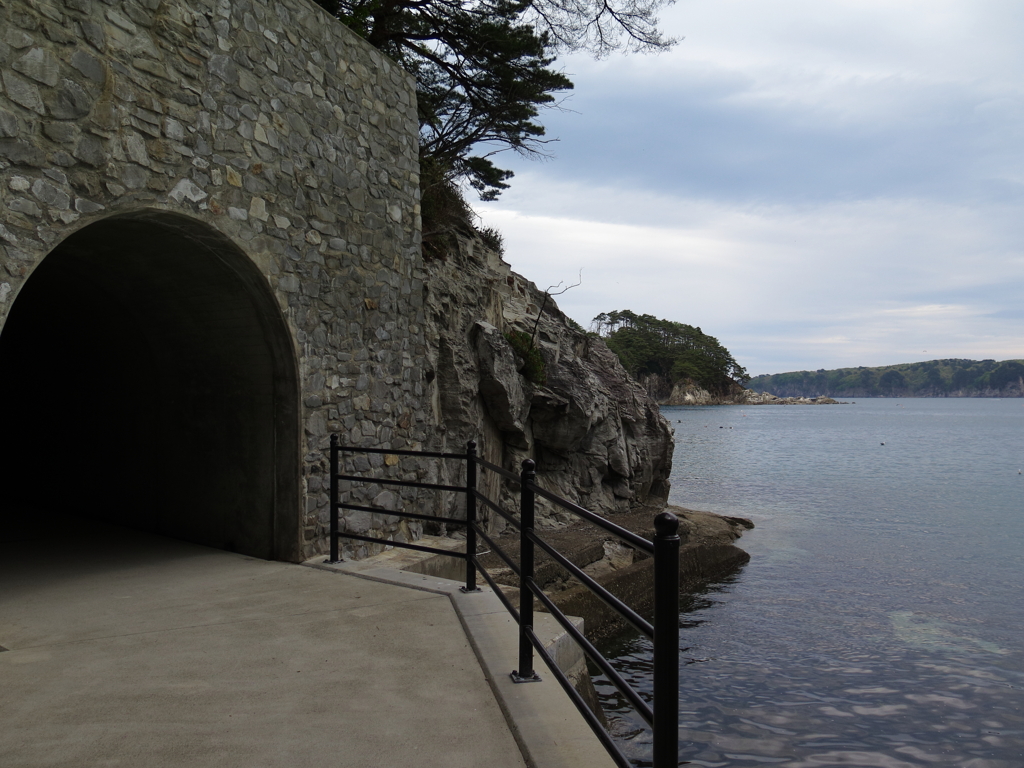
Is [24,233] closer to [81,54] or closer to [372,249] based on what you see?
[81,54]

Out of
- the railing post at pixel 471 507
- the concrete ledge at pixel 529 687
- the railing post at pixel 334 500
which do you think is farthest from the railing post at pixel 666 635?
the railing post at pixel 334 500

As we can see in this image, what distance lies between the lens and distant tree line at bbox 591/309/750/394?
294 ft

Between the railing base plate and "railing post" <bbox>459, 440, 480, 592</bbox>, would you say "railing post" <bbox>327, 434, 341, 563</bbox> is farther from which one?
the railing base plate

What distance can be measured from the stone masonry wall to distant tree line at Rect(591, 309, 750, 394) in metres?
79.4

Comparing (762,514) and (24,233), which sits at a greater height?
(24,233)

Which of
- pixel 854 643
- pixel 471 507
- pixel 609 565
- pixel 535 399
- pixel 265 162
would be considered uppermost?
pixel 265 162

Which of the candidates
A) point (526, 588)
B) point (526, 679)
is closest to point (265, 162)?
point (526, 588)

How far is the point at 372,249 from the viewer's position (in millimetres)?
7031

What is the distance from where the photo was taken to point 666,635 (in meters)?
1.98

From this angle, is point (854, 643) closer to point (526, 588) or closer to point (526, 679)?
point (526, 679)

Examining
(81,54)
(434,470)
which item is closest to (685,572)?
(434,470)

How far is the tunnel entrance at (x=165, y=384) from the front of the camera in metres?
5.74

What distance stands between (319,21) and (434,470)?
4719mm

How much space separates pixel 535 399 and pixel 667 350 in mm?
83682
